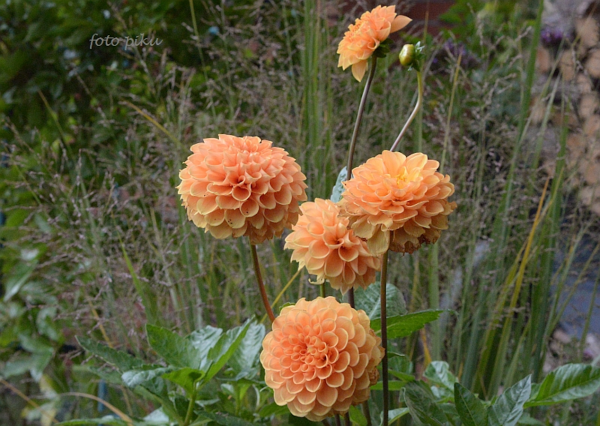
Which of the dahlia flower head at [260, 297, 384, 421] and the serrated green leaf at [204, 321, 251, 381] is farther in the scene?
the serrated green leaf at [204, 321, 251, 381]

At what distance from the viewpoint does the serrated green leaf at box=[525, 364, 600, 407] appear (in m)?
0.47

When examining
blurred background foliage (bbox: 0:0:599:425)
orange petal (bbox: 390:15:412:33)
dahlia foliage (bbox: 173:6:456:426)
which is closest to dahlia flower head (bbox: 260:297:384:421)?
dahlia foliage (bbox: 173:6:456:426)

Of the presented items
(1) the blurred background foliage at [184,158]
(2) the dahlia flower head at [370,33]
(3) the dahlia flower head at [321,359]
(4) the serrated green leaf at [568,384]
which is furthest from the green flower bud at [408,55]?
(1) the blurred background foliage at [184,158]

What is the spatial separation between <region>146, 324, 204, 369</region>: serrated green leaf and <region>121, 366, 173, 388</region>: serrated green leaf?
4 centimetres

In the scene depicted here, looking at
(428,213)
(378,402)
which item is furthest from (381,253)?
(378,402)

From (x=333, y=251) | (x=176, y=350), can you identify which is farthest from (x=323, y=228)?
(x=176, y=350)

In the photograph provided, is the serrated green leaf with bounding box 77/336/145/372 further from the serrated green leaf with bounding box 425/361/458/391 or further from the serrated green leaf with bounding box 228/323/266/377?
the serrated green leaf with bounding box 425/361/458/391

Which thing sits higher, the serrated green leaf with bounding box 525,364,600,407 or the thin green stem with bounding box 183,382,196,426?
the serrated green leaf with bounding box 525,364,600,407

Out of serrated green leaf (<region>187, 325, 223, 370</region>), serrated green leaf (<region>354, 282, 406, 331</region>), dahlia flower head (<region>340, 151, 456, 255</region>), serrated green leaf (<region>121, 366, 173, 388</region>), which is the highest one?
dahlia flower head (<region>340, 151, 456, 255</region>)

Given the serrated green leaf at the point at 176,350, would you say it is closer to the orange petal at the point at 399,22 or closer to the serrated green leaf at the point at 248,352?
the serrated green leaf at the point at 248,352

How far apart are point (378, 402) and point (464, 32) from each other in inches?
36.2

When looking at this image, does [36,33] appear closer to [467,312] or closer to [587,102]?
[467,312]

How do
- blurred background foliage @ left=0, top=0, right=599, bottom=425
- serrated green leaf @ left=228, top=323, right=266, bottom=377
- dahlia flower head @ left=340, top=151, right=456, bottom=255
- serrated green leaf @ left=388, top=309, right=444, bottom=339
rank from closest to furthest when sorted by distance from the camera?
dahlia flower head @ left=340, top=151, right=456, bottom=255 < serrated green leaf @ left=388, top=309, right=444, bottom=339 < serrated green leaf @ left=228, top=323, right=266, bottom=377 < blurred background foliage @ left=0, top=0, right=599, bottom=425

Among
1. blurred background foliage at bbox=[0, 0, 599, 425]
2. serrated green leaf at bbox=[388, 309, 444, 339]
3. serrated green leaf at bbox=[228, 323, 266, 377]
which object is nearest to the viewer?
serrated green leaf at bbox=[388, 309, 444, 339]
